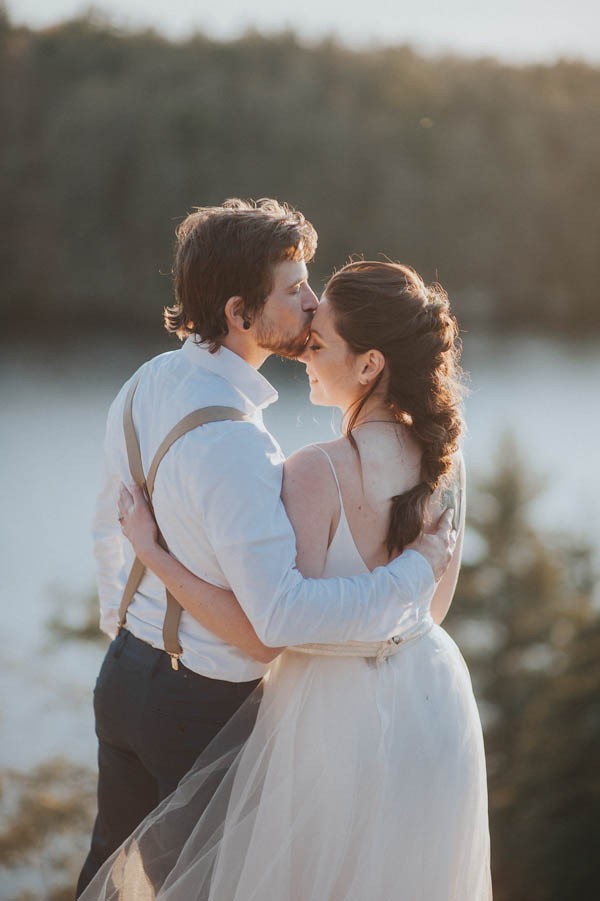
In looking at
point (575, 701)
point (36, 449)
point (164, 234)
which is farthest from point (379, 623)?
point (164, 234)

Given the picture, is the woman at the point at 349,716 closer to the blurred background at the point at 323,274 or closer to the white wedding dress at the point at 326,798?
the white wedding dress at the point at 326,798

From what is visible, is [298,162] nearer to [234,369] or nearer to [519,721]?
[519,721]

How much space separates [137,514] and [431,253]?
31.9 metres

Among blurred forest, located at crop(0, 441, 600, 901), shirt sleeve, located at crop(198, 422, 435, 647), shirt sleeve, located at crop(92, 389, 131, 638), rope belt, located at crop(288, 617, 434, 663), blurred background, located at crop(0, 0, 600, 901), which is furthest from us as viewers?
blurred background, located at crop(0, 0, 600, 901)

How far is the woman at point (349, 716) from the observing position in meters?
2.07

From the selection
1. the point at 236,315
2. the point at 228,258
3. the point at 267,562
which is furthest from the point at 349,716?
the point at 228,258

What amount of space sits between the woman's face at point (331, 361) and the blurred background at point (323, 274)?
27.5ft

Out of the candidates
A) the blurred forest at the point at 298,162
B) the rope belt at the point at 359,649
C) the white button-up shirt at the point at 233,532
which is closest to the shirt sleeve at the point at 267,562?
the white button-up shirt at the point at 233,532

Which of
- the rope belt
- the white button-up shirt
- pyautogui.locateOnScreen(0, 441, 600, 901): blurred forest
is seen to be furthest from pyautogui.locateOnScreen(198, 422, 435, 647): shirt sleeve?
pyautogui.locateOnScreen(0, 441, 600, 901): blurred forest

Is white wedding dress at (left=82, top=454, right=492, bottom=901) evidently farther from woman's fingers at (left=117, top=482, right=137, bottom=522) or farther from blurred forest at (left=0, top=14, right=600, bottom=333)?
blurred forest at (left=0, top=14, right=600, bottom=333)

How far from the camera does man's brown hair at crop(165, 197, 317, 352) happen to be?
6.82 feet

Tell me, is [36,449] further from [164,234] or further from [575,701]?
[575,701]

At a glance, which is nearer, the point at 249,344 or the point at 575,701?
the point at 249,344

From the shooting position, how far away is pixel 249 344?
7.14ft
